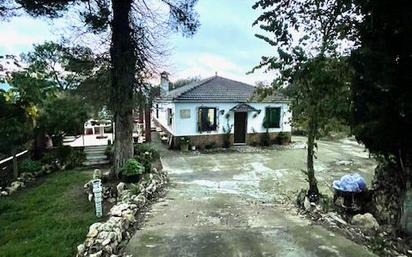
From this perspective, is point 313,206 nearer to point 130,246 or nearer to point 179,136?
point 130,246

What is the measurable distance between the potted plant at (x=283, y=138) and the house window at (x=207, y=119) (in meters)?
4.11

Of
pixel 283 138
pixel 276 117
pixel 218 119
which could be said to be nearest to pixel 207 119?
pixel 218 119

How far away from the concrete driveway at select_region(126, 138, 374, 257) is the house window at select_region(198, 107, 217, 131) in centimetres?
356

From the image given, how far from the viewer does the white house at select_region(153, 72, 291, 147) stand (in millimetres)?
15867

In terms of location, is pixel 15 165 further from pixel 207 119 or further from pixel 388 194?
pixel 388 194

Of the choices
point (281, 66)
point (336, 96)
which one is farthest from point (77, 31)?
point (336, 96)

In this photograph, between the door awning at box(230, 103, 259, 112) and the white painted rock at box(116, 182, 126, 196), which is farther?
the door awning at box(230, 103, 259, 112)

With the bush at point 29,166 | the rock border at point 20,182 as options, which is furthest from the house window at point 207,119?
the rock border at point 20,182

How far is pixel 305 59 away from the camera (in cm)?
627

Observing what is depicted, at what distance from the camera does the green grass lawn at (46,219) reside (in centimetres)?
479

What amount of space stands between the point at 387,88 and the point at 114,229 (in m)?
4.64

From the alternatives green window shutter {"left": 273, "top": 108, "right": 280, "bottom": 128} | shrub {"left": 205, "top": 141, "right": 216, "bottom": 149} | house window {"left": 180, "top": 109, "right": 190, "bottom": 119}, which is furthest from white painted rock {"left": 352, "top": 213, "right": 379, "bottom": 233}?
→ green window shutter {"left": 273, "top": 108, "right": 280, "bottom": 128}

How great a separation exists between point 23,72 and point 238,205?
16.6 ft

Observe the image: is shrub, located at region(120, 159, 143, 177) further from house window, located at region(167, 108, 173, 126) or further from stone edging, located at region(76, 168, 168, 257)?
house window, located at region(167, 108, 173, 126)
